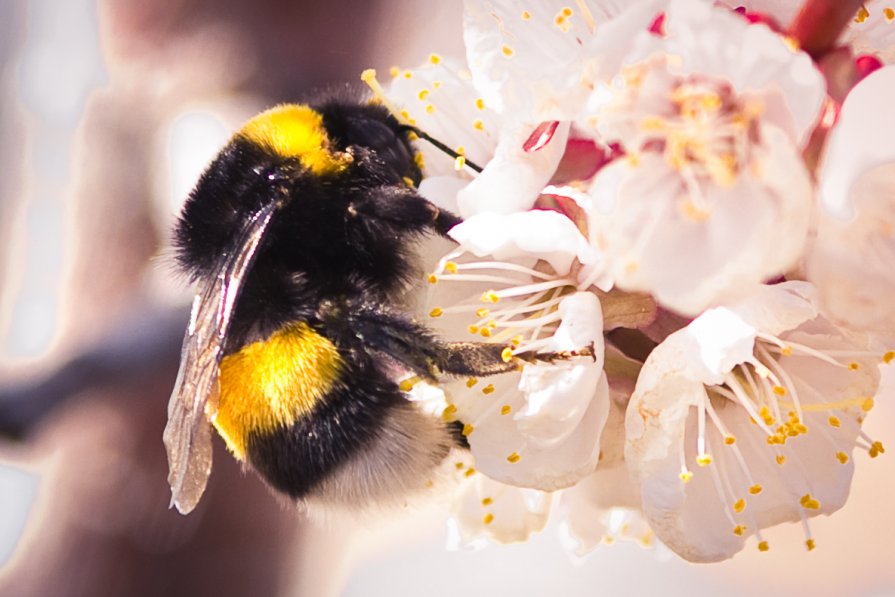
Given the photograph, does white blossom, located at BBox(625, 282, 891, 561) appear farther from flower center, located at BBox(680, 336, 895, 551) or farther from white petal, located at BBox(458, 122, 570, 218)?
white petal, located at BBox(458, 122, 570, 218)

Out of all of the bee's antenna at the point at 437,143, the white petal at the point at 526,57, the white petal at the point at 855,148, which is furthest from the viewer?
the bee's antenna at the point at 437,143

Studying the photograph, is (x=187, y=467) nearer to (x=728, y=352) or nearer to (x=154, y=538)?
(x=728, y=352)

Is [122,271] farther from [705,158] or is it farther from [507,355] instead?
[705,158]

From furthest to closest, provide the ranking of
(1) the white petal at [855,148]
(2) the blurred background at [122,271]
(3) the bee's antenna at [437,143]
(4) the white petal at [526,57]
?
(2) the blurred background at [122,271] → (3) the bee's antenna at [437,143] → (4) the white petal at [526,57] → (1) the white petal at [855,148]

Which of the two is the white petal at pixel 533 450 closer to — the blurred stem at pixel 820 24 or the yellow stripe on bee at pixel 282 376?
the yellow stripe on bee at pixel 282 376

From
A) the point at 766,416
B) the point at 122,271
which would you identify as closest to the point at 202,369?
the point at 766,416

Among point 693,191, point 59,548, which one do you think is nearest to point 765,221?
point 693,191

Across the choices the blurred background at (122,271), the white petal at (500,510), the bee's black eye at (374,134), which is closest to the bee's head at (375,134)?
the bee's black eye at (374,134)
